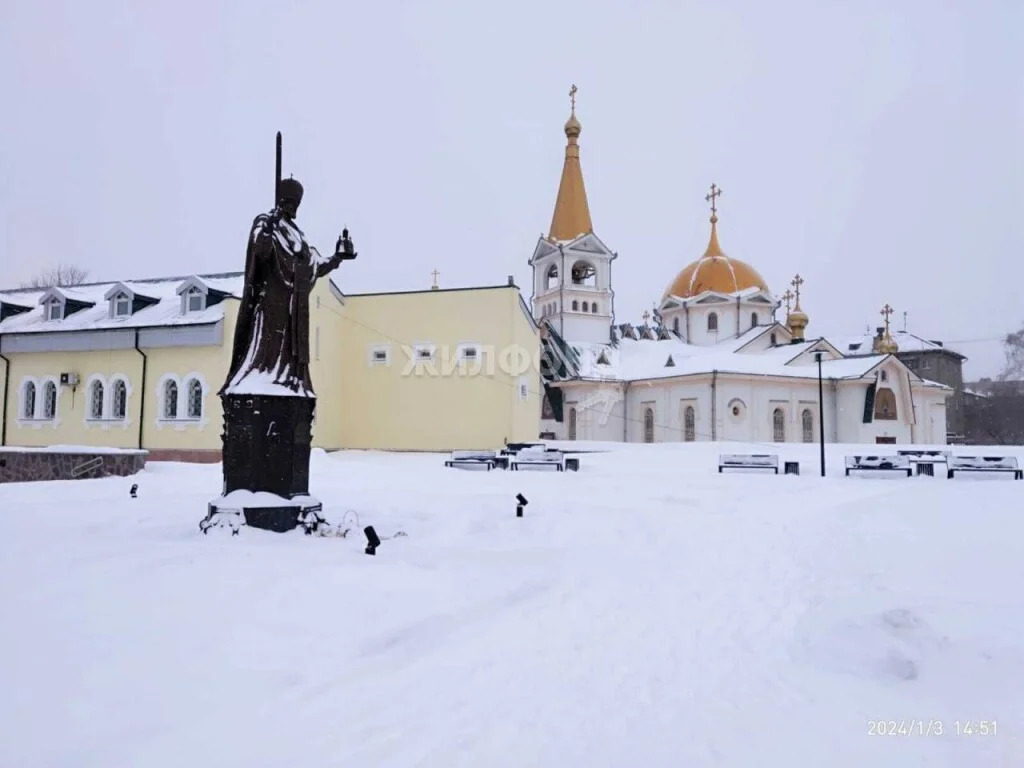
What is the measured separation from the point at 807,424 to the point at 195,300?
31.8m

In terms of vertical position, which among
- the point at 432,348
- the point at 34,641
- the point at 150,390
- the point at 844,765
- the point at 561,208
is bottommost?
the point at 844,765

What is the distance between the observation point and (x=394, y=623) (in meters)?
5.40

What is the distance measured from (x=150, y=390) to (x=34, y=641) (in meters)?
21.2

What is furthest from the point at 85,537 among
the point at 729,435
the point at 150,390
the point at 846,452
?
the point at 729,435

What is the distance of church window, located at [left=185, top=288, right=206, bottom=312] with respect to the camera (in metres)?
23.9

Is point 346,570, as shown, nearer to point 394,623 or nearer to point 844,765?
point 394,623

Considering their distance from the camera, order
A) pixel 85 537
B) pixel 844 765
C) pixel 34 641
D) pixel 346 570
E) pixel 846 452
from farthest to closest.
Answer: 1. pixel 846 452
2. pixel 85 537
3. pixel 346 570
4. pixel 34 641
5. pixel 844 765

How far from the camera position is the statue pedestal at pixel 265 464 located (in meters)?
7.85

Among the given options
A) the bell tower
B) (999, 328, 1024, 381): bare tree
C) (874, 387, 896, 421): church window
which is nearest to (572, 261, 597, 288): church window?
the bell tower

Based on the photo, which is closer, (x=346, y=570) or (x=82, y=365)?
(x=346, y=570)

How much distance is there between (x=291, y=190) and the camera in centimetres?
907

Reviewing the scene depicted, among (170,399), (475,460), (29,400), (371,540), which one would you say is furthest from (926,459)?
(29,400)

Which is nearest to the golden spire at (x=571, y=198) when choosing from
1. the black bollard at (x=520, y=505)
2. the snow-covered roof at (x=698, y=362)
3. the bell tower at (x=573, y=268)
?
the bell tower at (x=573, y=268)

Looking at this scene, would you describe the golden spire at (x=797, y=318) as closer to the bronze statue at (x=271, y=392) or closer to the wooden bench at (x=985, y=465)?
the wooden bench at (x=985, y=465)
